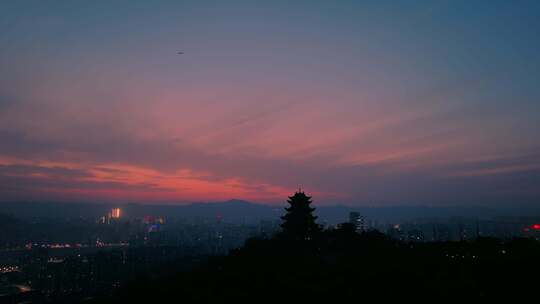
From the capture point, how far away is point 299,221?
45.5 m

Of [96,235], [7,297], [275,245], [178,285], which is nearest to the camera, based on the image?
[178,285]

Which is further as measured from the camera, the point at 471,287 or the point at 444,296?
the point at 471,287

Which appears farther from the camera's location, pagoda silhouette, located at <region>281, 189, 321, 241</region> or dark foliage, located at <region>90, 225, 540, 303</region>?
pagoda silhouette, located at <region>281, 189, 321, 241</region>

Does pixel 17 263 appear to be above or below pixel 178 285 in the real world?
below

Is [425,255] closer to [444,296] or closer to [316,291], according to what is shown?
[444,296]

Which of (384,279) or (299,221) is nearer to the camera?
(384,279)

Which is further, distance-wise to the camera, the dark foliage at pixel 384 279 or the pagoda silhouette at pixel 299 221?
the pagoda silhouette at pixel 299 221

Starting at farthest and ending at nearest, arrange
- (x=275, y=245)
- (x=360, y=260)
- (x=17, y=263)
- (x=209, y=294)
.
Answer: (x=17, y=263)
(x=275, y=245)
(x=360, y=260)
(x=209, y=294)

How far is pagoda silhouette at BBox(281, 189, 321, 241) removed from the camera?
44.5 m

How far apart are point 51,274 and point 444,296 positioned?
7814 centimetres

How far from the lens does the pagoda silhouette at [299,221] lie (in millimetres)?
44469

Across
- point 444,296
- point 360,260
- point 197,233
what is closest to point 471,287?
point 444,296

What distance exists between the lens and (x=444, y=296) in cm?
1708

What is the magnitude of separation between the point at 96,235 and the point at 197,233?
144ft
